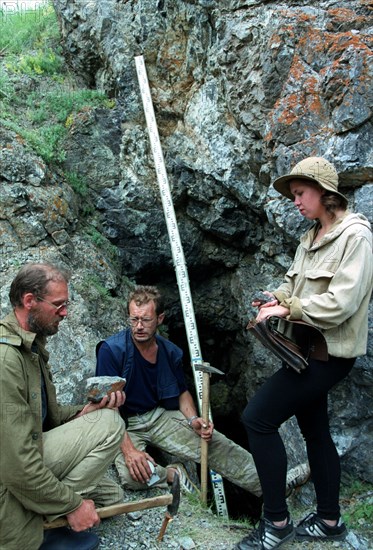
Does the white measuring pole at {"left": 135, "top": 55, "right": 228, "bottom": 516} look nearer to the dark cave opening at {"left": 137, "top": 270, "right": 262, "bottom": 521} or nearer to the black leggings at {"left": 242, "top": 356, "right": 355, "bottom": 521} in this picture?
the dark cave opening at {"left": 137, "top": 270, "right": 262, "bottom": 521}

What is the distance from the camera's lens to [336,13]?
16.1 feet

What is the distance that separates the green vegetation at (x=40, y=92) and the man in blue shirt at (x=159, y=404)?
301cm

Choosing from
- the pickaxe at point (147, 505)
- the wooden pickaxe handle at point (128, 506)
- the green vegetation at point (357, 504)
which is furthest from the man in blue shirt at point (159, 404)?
the wooden pickaxe handle at point (128, 506)

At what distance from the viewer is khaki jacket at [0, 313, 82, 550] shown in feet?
9.20

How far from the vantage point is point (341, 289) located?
10.2ft

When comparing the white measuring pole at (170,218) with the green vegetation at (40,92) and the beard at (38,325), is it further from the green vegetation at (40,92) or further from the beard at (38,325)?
the beard at (38,325)

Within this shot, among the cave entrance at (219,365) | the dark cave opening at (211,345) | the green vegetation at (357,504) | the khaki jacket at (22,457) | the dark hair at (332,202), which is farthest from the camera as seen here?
the cave entrance at (219,365)

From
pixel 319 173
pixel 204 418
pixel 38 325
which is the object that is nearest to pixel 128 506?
pixel 204 418

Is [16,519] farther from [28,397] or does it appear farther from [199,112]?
[199,112]

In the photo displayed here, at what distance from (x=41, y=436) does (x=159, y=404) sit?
2000mm

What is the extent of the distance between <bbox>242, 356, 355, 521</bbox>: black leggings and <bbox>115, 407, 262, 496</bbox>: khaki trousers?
1269 mm

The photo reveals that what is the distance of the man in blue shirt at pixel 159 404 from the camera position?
15.2ft

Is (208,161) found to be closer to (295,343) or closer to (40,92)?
(40,92)

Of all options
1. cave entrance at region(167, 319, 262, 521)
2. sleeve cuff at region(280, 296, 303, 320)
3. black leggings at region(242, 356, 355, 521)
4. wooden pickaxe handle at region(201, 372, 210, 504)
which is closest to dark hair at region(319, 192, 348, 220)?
sleeve cuff at region(280, 296, 303, 320)
